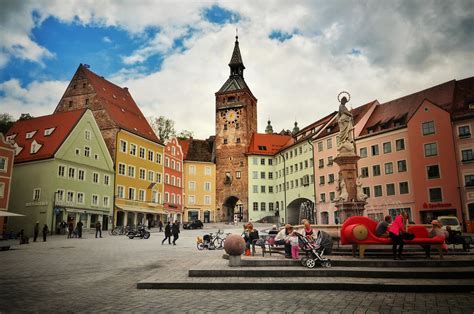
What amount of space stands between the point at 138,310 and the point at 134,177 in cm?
4641

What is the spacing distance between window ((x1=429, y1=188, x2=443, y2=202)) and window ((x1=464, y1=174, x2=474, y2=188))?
2.71m

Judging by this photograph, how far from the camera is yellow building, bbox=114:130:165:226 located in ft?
164

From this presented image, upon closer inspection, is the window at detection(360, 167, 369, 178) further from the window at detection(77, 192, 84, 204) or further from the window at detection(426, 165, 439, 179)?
the window at detection(77, 192, 84, 204)

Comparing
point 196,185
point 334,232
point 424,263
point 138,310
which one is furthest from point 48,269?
point 196,185

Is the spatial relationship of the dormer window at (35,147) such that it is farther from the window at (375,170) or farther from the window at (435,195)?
the window at (435,195)

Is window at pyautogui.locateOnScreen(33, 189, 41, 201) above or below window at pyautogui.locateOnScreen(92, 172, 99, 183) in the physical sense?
below

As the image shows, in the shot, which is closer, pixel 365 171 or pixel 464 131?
pixel 464 131

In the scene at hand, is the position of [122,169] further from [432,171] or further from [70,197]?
[432,171]

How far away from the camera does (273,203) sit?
238 ft

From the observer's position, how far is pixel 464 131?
130 ft

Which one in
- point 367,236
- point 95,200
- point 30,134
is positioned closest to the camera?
point 367,236

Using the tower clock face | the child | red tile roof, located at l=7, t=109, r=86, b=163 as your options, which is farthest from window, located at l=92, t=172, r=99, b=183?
the child

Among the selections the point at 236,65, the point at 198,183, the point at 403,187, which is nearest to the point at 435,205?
the point at 403,187

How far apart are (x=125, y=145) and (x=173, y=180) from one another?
46.6ft
